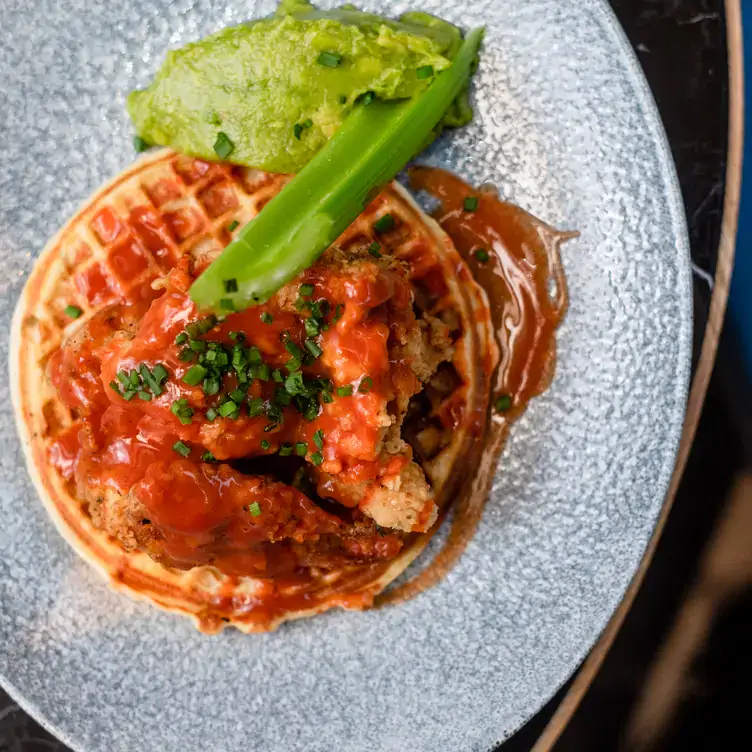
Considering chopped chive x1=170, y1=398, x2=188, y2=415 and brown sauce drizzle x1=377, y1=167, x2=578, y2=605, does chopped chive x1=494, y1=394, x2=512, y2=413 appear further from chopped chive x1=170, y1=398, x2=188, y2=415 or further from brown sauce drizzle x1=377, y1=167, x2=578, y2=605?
chopped chive x1=170, y1=398, x2=188, y2=415

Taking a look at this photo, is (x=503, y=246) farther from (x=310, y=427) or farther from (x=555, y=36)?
(x=310, y=427)

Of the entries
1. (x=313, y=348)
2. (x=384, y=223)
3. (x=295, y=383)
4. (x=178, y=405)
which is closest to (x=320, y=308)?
(x=313, y=348)

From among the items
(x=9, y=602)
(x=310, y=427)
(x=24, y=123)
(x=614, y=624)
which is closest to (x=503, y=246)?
(x=310, y=427)

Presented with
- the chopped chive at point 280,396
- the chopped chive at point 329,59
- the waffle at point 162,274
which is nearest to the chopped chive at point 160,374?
the chopped chive at point 280,396

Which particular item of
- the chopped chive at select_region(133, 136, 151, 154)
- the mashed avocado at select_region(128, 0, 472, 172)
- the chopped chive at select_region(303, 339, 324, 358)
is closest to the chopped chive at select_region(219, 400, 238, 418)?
the chopped chive at select_region(303, 339, 324, 358)

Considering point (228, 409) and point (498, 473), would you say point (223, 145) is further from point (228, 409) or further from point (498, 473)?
point (498, 473)

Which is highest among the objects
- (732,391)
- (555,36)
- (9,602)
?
(555,36)
